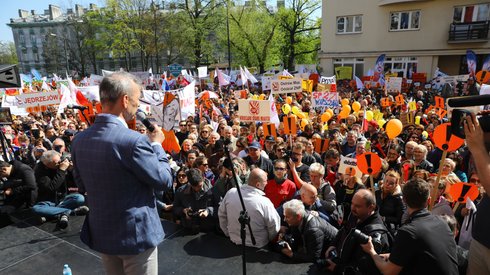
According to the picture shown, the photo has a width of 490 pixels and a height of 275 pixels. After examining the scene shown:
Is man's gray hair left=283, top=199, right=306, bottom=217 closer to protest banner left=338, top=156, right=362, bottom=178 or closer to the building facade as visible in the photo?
protest banner left=338, top=156, right=362, bottom=178

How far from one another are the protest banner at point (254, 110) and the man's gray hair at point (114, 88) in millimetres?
5888

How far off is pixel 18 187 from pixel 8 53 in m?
90.6

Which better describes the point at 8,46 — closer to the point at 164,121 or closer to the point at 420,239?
the point at 164,121

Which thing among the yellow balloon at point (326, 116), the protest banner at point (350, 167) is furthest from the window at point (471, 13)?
the protest banner at point (350, 167)

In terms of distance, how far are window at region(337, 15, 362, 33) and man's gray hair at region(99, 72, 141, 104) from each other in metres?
28.0

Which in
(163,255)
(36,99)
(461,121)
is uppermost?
(461,121)

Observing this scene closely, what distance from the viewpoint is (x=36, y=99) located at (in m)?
9.97

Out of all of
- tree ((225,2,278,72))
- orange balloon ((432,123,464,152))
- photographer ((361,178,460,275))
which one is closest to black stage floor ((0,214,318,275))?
photographer ((361,178,460,275))

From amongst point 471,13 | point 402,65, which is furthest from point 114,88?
point 471,13

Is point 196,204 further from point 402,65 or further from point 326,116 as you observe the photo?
point 402,65

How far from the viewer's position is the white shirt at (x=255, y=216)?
341 cm

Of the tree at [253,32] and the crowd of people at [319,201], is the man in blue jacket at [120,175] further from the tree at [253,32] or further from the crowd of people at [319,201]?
the tree at [253,32]

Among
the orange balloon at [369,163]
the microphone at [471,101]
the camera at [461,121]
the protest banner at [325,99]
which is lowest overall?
the orange balloon at [369,163]

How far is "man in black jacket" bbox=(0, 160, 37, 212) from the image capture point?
4.67 metres
